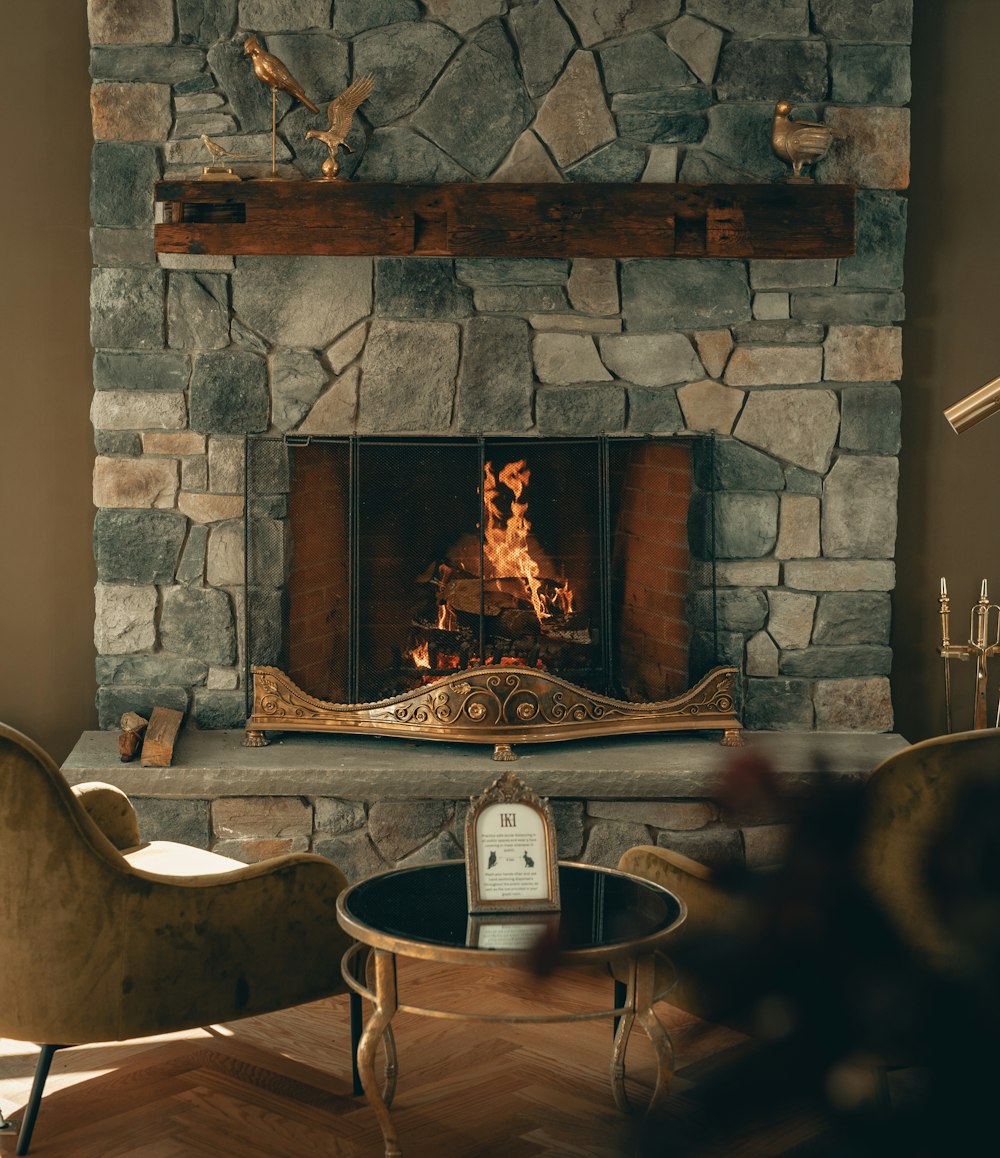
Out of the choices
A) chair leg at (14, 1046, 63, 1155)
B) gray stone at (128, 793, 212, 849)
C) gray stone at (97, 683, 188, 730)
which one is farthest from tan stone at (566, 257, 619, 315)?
chair leg at (14, 1046, 63, 1155)

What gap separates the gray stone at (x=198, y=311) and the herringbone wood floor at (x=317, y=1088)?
5.73ft

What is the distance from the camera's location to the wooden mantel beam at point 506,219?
3.41m

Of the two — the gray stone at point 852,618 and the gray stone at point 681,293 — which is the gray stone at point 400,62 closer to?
the gray stone at point 681,293

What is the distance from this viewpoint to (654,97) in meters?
3.52

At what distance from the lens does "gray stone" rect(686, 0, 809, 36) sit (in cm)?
350

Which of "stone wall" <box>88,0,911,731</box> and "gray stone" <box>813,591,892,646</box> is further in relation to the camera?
"gray stone" <box>813,591,892,646</box>

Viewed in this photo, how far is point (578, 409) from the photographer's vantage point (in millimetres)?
3604

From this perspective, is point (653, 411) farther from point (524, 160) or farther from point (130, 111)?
point (130, 111)

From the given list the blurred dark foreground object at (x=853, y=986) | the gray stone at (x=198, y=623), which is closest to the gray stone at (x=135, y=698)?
the gray stone at (x=198, y=623)

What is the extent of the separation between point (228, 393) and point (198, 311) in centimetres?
23

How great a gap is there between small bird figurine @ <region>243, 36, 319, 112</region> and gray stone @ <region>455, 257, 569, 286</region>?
0.58m

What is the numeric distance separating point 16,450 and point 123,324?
491 mm

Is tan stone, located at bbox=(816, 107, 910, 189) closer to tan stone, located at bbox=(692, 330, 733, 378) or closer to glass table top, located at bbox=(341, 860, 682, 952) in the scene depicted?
tan stone, located at bbox=(692, 330, 733, 378)

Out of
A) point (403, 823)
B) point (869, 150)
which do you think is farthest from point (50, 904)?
point (869, 150)
